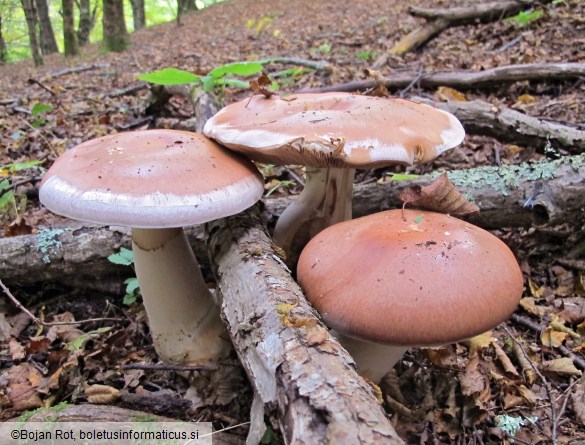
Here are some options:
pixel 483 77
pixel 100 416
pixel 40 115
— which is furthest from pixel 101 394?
pixel 40 115

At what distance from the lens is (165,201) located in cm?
201

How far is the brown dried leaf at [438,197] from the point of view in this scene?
2.45 meters

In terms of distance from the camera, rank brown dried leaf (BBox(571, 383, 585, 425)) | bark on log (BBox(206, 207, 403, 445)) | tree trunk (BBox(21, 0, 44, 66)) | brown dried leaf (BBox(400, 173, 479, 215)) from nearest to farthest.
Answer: bark on log (BBox(206, 207, 403, 445)), brown dried leaf (BBox(571, 383, 585, 425)), brown dried leaf (BBox(400, 173, 479, 215)), tree trunk (BBox(21, 0, 44, 66))

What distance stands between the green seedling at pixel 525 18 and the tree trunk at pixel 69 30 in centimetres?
1345

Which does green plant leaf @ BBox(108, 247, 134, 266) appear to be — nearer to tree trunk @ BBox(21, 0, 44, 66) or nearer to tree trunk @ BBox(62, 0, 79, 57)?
tree trunk @ BBox(62, 0, 79, 57)

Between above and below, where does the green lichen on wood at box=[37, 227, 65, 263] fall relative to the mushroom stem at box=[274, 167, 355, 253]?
below

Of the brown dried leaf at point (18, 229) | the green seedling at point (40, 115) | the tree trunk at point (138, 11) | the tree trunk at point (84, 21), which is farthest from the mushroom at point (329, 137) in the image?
the tree trunk at point (138, 11)

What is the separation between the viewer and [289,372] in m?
1.64

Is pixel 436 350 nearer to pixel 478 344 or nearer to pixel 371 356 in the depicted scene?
pixel 478 344

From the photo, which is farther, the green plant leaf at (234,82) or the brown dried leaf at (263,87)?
the green plant leaf at (234,82)

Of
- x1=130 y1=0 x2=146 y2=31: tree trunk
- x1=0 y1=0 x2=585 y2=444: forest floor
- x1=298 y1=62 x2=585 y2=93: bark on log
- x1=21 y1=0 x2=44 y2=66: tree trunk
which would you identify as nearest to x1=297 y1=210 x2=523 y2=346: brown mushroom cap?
x1=0 y1=0 x2=585 y2=444: forest floor

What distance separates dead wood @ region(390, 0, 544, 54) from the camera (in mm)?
8328

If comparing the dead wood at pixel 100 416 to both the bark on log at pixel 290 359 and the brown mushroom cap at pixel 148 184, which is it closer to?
the bark on log at pixel 290 359

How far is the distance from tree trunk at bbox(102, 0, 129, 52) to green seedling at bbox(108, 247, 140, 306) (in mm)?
15246
